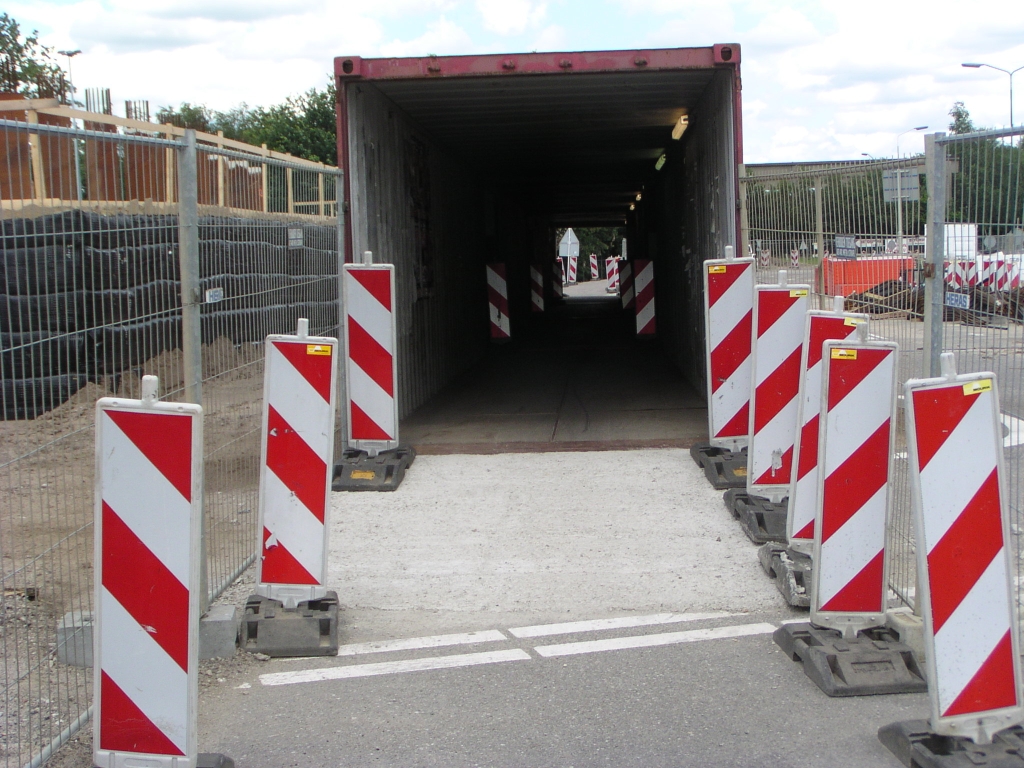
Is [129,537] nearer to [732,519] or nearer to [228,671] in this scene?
[228,671]

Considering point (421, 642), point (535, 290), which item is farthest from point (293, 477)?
point (535, 290)

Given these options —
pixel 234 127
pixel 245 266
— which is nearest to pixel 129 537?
pixel 245 266

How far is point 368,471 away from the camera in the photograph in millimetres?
8148

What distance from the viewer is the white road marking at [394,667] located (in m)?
4.67

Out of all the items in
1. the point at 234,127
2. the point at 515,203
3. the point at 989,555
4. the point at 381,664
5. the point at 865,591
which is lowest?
the point at 381,664

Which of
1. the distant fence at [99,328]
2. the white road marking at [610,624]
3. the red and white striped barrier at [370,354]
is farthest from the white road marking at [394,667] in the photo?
the red and white striped barrier at [370,354]

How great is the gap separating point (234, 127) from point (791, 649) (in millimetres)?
69092

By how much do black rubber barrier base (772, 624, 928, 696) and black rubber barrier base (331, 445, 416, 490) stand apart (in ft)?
13.1

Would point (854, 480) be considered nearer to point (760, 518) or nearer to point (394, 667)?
point (760, 518)

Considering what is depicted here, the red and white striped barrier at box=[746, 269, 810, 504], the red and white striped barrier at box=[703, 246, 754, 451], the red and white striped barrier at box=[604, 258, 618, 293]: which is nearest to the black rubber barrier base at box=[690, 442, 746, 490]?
the red and white striped barrier at box=[703, 246, 754, 451]

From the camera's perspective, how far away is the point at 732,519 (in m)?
6.98

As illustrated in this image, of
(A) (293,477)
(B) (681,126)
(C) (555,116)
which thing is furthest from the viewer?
(B) (681,126)

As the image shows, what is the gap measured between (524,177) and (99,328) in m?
16.7

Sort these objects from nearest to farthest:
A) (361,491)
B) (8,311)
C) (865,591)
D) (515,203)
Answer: (8,311) → (865,591) → (361,491) → (515,203)
